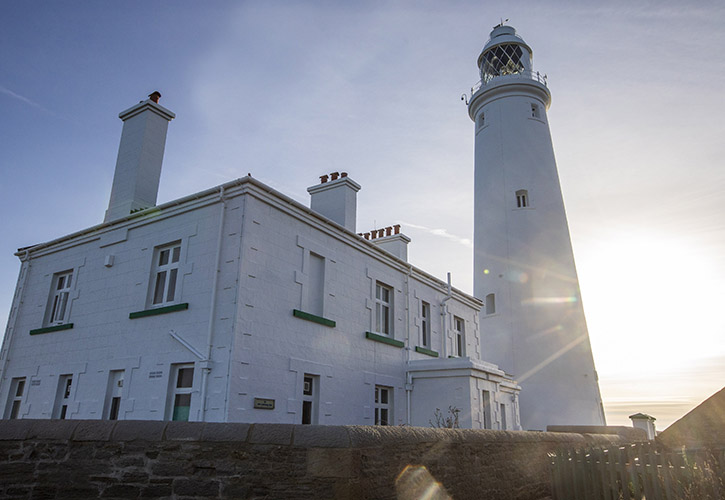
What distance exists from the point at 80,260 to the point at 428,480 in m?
12.2

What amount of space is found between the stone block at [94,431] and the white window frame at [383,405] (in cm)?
958

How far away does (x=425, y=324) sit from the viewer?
17719 millimetres

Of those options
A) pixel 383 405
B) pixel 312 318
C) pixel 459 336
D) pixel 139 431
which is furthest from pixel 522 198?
pixel 139 431

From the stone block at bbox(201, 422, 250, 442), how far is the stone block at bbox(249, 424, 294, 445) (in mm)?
84

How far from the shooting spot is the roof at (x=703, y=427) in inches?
410

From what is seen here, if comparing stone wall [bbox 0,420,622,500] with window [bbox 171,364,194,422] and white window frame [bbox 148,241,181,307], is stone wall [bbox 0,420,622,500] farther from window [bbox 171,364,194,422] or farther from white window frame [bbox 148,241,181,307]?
white window frame [bbox 148,241,181,307]

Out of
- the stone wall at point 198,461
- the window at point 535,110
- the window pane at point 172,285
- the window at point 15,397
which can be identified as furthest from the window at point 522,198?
the window at point 15,397

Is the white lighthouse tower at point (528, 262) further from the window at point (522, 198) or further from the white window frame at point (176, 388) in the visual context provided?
the white window frame at point (176, 388)

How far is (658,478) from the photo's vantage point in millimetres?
6758

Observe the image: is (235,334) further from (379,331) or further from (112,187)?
(112,187)

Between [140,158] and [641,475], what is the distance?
1348 cm

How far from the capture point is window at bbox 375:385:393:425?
1434cm

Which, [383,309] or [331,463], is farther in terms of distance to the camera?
[383,309]

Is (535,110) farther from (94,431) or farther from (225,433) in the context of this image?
(94,431)
